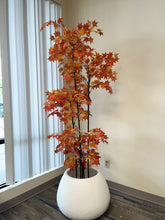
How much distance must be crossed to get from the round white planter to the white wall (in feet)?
1.94

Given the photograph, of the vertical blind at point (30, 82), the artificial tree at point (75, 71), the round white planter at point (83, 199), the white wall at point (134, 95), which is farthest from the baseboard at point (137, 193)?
the vertical blind at point (30, 82)

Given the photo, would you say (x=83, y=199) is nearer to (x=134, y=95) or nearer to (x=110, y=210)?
(x=110, y=210)

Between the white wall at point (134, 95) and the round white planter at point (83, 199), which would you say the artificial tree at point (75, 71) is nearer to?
the round white planter at point (83, 199)

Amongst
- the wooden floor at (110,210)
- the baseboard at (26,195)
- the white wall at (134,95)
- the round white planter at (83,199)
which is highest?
the white wall at (134,95)

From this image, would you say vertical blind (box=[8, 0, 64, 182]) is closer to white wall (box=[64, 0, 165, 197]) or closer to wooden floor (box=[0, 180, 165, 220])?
wooden floor (box=[0, 180, 165, 220])

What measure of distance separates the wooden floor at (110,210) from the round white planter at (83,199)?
18 centimetres

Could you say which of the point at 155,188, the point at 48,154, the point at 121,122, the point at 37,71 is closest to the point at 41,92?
the point at 37,71

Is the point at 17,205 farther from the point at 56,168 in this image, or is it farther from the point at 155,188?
the point at 155,188

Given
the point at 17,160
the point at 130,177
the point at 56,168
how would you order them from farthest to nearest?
the point at 56,168 → the point at 130,177 → the point at 17,160

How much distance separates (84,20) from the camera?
2195 millimetres

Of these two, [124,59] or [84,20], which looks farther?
[84,20]

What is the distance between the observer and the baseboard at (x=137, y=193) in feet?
5.94

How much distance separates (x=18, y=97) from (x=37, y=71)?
1.31 ft

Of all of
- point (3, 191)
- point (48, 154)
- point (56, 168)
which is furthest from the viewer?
point (56, 168)
